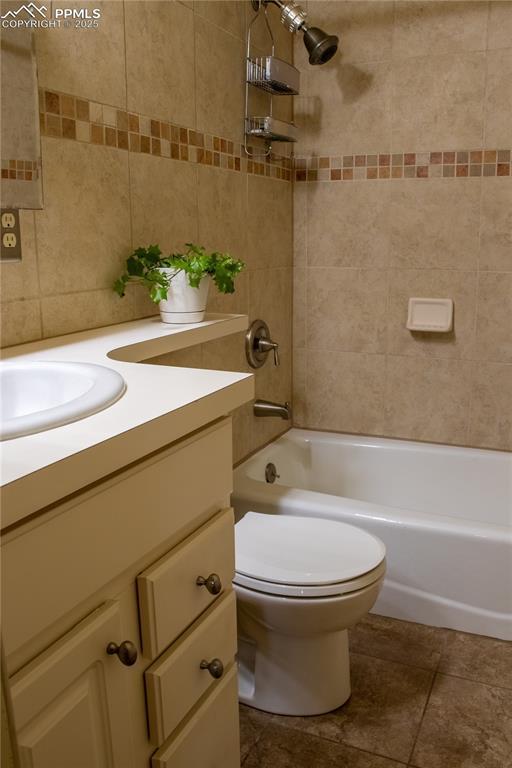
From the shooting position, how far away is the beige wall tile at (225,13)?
205 cm

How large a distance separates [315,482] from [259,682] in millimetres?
1107

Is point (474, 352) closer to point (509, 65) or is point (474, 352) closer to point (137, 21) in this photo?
point (509, 65)

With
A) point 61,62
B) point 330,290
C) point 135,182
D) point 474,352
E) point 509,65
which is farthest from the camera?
point 330,290

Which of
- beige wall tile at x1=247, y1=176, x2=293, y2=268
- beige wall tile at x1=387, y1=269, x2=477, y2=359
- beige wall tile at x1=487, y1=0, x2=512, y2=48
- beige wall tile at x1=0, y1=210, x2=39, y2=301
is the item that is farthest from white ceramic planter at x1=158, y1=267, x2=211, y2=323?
beige wall tile at x1=487, y1=0, x2=512, y2=48

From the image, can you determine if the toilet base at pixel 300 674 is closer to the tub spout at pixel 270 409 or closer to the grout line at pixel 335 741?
the grout line at pixel 335 741

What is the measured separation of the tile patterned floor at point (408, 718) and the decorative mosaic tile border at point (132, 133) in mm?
1499

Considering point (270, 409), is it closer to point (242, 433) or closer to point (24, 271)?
point (242, 433)

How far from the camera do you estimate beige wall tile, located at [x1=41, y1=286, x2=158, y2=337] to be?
1510 mm

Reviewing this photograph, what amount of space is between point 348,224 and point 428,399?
30.5 inches

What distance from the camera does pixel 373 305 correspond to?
279 centimetres

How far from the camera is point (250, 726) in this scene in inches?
69.0

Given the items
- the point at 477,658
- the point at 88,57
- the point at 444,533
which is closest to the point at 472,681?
the point at 477,658

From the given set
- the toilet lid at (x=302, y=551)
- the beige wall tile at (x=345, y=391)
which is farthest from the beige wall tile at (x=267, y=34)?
the toilet lid at (x=302, y=551)

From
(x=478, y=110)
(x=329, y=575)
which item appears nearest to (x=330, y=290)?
(x=478, y=110)
